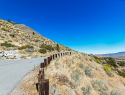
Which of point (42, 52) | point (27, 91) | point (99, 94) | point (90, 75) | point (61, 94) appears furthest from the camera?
point (42, 52)

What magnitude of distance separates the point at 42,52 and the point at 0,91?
66.1 feet

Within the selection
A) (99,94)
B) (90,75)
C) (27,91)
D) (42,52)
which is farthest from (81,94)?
(42,52)

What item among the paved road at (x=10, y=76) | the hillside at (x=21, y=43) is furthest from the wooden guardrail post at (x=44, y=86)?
the hillside at (x=21, y=43)

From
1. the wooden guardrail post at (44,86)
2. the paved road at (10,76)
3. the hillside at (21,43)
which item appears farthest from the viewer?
the hillside at (21,43)

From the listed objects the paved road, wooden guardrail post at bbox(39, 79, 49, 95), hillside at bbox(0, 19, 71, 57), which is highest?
hillside at bbox(0, 19, 71, 57)

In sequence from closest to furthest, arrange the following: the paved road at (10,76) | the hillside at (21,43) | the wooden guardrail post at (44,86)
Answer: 1. the wooden guardrail post at (44,86)
2. the paved road at (10,76)
3. the hillside at (21,43)

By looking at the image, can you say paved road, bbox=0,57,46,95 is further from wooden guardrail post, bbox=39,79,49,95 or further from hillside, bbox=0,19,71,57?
hillside, bbox=0,19,71,57

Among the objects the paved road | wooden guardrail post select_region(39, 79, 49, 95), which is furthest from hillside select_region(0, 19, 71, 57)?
wooden guardrail post select_region(39, 79, 49, 95)

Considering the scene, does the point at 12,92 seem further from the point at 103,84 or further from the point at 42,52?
the point at 42,52

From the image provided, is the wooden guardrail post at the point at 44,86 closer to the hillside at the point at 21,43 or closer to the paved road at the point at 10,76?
the paved road at the point at 10,76

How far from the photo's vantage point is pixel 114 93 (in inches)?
231

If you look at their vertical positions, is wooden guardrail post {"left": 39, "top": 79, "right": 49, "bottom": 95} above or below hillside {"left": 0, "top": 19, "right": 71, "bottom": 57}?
below

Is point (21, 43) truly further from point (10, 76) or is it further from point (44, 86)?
point (44, 86)

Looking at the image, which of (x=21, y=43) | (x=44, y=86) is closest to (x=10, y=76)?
(x=44, y=86)
